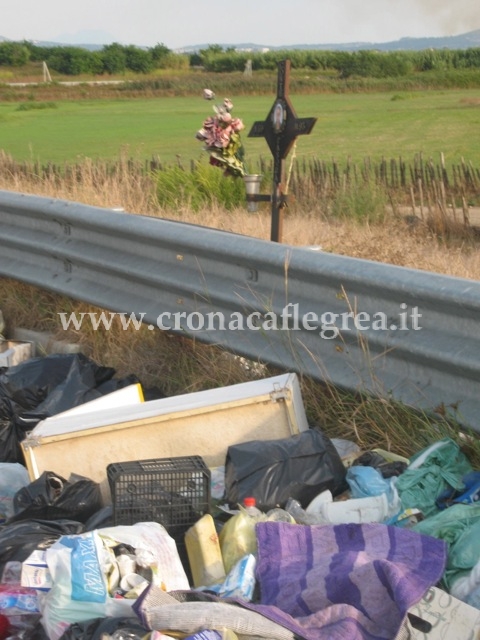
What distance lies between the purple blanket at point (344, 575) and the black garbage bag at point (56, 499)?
82 cm

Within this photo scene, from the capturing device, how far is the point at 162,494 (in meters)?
4.06

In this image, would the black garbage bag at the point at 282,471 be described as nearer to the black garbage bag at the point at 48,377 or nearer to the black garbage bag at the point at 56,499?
the black garbage bag at the point at 56,499

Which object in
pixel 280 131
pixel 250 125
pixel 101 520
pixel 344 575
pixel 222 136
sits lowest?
pixel 250 125

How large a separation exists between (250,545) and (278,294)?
1630 millimetres

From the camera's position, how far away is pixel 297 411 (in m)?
4.70

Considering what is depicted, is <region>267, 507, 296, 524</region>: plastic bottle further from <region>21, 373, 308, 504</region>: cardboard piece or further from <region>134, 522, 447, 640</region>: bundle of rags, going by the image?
<region>21, 373, 308, 504</region>: cardboard piece

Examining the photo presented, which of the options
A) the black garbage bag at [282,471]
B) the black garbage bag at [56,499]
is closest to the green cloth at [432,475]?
the black garbage bag at [282,471]

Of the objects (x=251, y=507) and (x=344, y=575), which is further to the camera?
(x=251, y=507)

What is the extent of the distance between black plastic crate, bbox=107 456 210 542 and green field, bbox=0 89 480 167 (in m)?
12.2

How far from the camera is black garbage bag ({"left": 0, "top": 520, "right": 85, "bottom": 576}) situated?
3.86 m

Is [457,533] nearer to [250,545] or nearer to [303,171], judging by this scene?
[250,545]

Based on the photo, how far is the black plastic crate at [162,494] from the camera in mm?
4020

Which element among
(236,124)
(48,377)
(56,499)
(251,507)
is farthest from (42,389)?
(236,124)

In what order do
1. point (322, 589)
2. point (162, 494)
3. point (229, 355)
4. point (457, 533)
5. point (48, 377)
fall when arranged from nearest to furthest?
point (322, 589), point (457, 533), point (162, 494), point (229, 355), point (48, 377)
